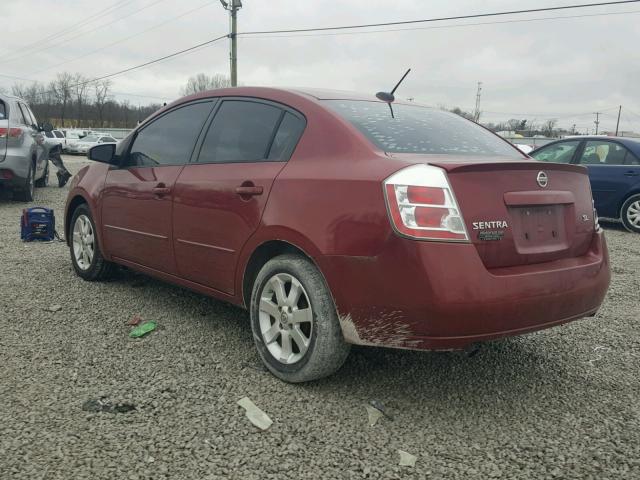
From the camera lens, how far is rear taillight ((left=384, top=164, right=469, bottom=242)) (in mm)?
2529

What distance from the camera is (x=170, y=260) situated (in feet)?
12.9

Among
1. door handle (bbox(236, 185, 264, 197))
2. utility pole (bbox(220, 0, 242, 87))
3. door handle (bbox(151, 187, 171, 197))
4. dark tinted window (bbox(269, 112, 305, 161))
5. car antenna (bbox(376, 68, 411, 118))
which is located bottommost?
door handle (bbox(151, 187, 171, 197))

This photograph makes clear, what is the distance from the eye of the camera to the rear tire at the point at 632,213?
9180 mm

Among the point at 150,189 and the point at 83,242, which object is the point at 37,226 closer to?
the point at 83,242

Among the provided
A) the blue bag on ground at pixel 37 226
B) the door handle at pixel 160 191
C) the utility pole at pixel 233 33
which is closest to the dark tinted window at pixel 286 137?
the door handle at pixel 160 191

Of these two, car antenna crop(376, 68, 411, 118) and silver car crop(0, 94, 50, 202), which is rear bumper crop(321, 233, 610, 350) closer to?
car antenna crop(376, 68, 411, 118)

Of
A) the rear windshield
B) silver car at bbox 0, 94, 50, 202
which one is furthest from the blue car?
silver car at bbox 0, 94, 50, 202

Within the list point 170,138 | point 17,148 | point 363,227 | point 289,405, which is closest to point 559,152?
point 170,138

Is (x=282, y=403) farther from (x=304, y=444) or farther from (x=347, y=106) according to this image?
(x=347, y=106)

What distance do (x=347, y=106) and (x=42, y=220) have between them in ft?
16.6

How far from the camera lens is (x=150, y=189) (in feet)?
13.5

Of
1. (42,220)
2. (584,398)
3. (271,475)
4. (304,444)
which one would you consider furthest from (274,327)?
(42,220)

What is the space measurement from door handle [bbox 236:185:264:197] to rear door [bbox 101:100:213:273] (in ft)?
2.49

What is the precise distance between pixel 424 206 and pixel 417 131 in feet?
2.86
